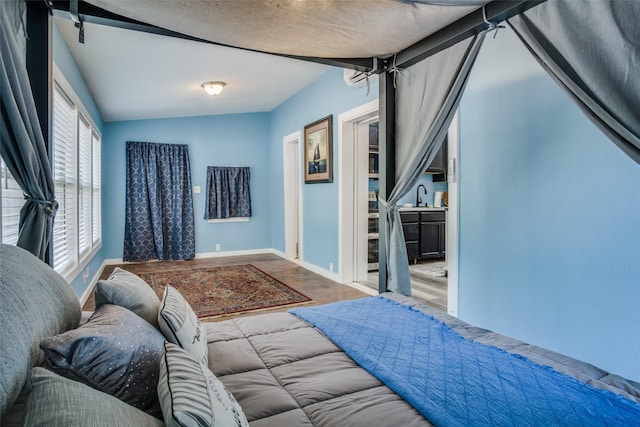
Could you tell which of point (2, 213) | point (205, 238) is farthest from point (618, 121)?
point (205, 238)

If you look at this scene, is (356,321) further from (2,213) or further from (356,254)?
(356,254)

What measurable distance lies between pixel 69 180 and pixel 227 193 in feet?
11.7

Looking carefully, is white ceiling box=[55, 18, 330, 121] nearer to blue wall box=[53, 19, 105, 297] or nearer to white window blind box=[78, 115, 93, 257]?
blue wall box=[53, 19, 105, 297]

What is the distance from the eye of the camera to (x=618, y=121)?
1.58 metres

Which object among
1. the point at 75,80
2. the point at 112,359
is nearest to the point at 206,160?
→ the point at 75,80

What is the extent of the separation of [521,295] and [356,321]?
1309mm

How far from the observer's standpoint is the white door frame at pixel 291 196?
6426 millimetres

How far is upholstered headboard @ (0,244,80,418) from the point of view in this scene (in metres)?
0.87

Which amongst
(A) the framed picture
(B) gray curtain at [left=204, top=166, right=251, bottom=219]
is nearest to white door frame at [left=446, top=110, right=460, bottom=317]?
(A) the framed picture

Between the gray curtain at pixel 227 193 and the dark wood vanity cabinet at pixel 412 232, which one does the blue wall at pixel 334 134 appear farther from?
the dark wood vanity cabinet at pixel 412 232

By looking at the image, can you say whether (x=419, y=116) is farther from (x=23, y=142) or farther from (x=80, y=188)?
(x=80, y=188)

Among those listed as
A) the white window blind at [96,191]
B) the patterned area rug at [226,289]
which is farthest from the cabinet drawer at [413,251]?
the white window blind at [96,191]

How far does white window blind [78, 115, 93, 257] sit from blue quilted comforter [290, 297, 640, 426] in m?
3.55

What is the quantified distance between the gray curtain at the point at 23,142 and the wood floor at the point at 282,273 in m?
1.81
